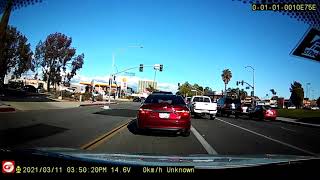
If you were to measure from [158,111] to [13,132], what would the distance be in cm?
545

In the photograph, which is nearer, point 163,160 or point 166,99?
point 163,160

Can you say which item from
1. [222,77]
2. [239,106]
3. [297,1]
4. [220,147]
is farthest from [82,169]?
[222,77]

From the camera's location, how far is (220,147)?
13016 mm

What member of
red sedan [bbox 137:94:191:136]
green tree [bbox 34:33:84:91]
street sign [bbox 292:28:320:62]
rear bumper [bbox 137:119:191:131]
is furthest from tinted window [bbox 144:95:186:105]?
green tree [bbox 34:33:84:91]

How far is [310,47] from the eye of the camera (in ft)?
114

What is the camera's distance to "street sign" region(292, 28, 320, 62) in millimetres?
33681

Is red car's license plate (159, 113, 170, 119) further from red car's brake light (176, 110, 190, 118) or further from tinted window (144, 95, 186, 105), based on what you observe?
tinted window (144, 95, 186, 105)

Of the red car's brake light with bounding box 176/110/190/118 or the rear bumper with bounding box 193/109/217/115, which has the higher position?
the red car's brake light with bounding box 176/110/190/118

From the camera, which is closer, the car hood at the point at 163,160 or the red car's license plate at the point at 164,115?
the car hood at the point at 163,160

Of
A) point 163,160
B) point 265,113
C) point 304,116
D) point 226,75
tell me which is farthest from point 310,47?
point 226,75

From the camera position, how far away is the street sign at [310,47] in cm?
3368

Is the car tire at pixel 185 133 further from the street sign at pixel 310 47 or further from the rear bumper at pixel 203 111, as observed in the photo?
the street sign at pixel 310 47

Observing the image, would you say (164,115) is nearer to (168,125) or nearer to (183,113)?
(168,125)

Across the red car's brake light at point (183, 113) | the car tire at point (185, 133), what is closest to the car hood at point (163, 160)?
the red car's brake light at point (183, 113)
